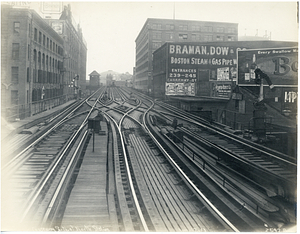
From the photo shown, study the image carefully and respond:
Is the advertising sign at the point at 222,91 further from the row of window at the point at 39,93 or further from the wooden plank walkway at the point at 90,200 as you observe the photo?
the wooden plank walkway at the point at 90,200

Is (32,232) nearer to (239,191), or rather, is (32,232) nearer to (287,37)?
(239,191)

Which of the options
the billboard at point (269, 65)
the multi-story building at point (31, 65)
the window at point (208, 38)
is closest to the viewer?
the billboard at point (269, 65)

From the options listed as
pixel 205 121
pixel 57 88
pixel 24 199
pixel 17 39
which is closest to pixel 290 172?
pixel 205 121

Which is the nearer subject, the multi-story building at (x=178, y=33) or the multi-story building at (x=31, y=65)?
the multi-story building at (x=178, y=33)

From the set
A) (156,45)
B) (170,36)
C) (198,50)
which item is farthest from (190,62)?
(170,36)

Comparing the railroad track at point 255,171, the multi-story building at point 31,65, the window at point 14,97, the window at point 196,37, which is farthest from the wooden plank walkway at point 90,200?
the window at point 14,97

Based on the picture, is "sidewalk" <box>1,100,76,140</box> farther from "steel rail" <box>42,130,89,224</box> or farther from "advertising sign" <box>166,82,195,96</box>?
"advertising sign" <box>166,82,195,96</box>

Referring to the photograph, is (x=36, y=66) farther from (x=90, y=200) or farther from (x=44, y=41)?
(x=90, y=200)

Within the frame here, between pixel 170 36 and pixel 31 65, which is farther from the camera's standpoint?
pixel 31 65
